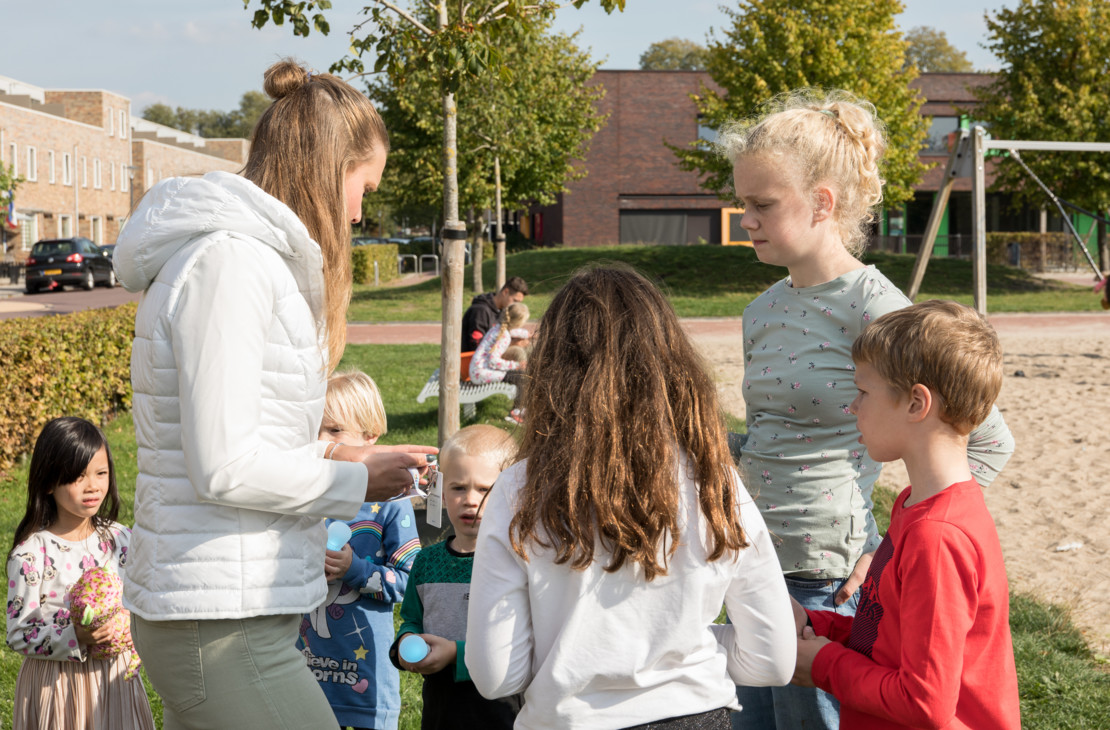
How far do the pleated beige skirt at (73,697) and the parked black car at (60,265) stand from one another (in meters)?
33.7

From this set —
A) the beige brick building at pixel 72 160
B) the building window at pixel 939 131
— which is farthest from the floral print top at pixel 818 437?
the beige brick building at pixel 72 160

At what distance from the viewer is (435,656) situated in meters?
1.99

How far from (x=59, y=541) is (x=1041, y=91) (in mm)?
29952

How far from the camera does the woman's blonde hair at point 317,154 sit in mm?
1971

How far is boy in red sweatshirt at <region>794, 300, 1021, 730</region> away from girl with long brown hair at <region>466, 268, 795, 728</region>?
11.8 inches

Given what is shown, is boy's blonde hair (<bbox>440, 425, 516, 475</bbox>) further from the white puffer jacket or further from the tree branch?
the tree branch

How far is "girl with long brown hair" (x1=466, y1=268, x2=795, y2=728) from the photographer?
1642 mm

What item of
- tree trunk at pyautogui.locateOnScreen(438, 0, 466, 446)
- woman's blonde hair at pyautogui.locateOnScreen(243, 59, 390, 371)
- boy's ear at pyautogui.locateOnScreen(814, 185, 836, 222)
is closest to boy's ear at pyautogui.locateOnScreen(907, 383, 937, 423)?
boy's ear at pyautogui.locateOnScreen(814, 185, 836, 222)

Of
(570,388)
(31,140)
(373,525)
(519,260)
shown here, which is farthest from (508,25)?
(31,140)

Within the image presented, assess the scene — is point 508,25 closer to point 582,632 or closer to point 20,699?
point 20,699

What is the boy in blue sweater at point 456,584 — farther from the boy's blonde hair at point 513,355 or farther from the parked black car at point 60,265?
the parked black car at point 60,265

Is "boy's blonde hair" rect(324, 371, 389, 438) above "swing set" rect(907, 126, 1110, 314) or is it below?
below

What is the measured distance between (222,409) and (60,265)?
3528 centimetres

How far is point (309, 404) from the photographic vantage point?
1902mm
